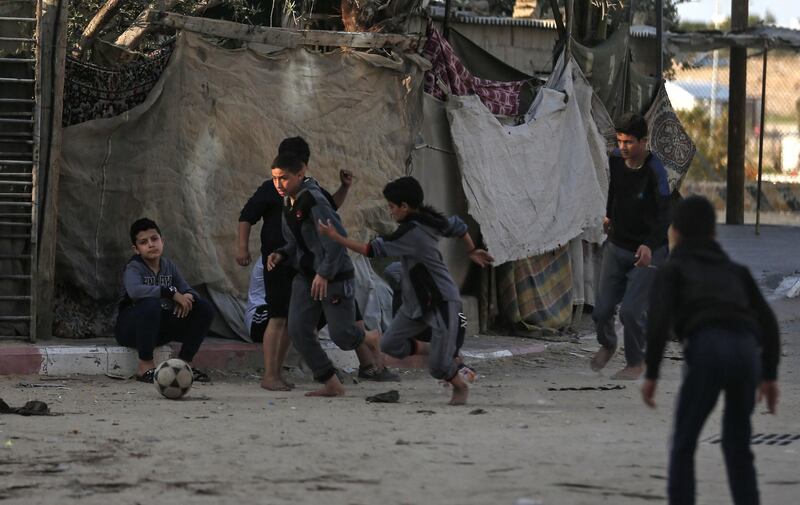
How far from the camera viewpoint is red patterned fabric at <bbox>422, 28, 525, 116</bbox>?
37.3 feet

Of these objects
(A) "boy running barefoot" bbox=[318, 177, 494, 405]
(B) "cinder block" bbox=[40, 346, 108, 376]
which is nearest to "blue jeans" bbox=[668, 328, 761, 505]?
(A) "boy running barefoot" bbox=[318, 177, 494, 405]

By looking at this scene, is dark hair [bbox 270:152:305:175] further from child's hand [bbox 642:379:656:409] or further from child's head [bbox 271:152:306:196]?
child's hand [bbox 642:379:656:409]

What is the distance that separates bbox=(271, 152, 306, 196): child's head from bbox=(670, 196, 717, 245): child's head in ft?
12.5

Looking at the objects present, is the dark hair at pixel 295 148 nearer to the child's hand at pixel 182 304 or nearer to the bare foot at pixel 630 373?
the child's hand at pixel 182 304

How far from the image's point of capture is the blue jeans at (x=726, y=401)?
4.91m

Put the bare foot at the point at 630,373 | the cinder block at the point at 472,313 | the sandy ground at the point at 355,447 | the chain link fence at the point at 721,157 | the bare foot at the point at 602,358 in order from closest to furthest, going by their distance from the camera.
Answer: the sandy ground at the point at 355,447 < the bare foot at the point at 630,373 < the bare foot at the point at 602,358 < the cinder block at the point at 472,313 < the chain link fence at the point at 721,157

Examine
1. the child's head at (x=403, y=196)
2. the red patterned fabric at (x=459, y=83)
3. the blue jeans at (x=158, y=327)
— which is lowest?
the blue jeans at (x=158, y=327)

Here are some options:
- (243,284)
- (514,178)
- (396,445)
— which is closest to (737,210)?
(514,178)

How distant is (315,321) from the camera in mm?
8750

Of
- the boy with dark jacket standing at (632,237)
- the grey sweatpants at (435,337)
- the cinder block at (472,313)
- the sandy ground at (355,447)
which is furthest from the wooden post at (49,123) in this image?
the boy with dark jacket standing at (632,237)

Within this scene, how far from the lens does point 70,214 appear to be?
10195mm

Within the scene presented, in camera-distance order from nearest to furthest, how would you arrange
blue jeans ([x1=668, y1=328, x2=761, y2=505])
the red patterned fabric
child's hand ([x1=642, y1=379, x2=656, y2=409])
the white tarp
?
blue jeans ([x1=668, y1=328, x2=761, y2=505]), child's hand ([x1=642, y1=379, x2=656, y2=409]), the red patterned fabric, the white tarp

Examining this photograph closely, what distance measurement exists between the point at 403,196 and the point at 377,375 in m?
1.92

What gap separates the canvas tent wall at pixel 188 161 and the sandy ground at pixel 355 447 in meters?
Result: 1.23
